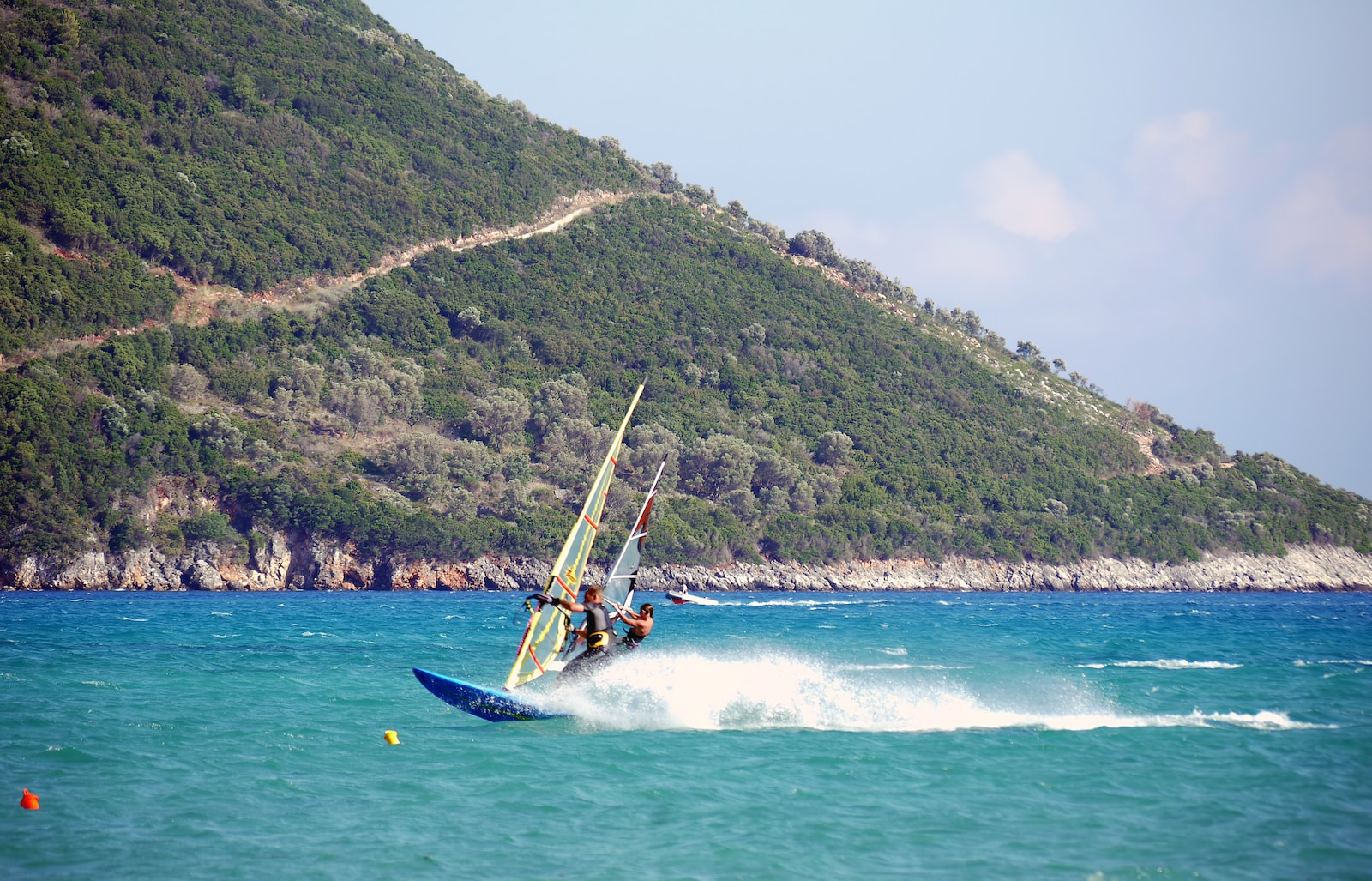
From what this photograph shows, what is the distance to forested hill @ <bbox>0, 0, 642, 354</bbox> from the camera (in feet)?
262

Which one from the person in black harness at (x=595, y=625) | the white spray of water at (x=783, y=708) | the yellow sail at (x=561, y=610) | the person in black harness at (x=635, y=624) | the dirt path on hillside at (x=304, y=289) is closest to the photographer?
the person in black harness at (x=595, y=625)

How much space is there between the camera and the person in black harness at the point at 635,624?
18.7 metres

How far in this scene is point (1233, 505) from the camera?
113062 millimetres

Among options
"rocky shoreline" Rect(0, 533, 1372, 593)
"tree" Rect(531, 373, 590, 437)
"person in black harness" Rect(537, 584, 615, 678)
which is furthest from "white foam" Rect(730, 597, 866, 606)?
"person in black harness" Rect(537, 584, 615, 678)

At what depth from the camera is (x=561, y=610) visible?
19766 millimetres

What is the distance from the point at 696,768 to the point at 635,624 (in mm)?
2769

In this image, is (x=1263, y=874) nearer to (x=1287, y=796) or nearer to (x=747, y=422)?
(x=1287, y=796)

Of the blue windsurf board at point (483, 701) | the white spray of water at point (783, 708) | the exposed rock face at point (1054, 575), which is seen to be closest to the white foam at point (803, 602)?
the exposed rock face at point (1054, 575)

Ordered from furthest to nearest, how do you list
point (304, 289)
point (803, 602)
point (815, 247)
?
point (815, 247), point (304, 289), point (803, 602)

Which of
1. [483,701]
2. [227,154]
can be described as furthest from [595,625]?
[227,154]

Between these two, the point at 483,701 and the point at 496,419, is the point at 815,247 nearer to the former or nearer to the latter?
the point at 496,419

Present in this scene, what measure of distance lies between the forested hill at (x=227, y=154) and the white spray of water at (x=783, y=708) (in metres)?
62.6

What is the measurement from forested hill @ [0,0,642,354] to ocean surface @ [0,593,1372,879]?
183 feet

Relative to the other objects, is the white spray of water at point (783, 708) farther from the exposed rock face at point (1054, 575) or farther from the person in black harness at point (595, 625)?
the exposed rock face at point (1054, 575)
